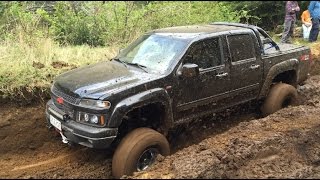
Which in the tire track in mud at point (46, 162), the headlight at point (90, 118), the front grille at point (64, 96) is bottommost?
the tire track in mud at point (46, 162)

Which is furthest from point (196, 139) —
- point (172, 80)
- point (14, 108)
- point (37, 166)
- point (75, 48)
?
point (75, 48)

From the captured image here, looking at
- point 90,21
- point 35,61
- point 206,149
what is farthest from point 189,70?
point 90,21

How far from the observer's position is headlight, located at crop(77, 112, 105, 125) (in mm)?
5645

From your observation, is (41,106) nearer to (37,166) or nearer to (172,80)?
(37,166)

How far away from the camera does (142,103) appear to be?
5898 millimetres

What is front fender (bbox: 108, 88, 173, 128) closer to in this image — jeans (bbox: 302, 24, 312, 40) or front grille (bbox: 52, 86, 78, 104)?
front grille (bbox: 52, 86, 78, 104)

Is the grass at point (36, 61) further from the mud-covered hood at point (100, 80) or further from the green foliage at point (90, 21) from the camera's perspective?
the mud-covered hood at point (100, 80)

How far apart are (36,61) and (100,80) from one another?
134 inches

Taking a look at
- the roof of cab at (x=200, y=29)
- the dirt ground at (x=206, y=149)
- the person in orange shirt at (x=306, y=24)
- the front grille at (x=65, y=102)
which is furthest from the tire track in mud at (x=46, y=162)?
the person in orange shirt at (x=306, y=24)

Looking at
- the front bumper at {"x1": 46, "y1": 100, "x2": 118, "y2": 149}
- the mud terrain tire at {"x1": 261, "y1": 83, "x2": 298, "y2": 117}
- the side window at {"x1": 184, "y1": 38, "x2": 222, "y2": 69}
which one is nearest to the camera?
the front bumper at {"x1": 46, "y1": 100, "x2": 118, "y2": 149}

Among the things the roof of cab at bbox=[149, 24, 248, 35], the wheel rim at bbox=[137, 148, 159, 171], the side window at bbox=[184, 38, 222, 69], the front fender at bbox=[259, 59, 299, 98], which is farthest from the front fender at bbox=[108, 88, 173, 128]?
the front fender at bbox=[259, 59, 299, 98]

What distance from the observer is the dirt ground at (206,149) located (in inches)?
225

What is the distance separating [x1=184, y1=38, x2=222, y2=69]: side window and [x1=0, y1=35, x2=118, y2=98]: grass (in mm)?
2960

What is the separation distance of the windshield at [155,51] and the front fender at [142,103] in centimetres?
44
